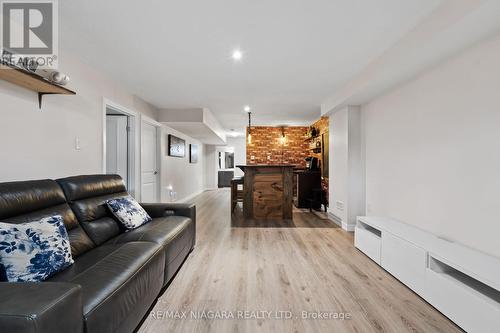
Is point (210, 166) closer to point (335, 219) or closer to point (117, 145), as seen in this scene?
point (117, 145)

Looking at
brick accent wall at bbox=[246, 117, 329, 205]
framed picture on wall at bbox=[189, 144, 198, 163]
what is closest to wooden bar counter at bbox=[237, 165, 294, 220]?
brick accent wall at bbox=[246, 117, 329, 205]

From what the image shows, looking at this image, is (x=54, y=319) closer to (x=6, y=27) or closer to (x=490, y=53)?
(x=6, y=27)

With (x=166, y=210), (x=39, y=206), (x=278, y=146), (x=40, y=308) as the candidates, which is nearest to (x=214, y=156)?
(x=278, y=146)

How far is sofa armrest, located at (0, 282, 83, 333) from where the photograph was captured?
0.79 metres

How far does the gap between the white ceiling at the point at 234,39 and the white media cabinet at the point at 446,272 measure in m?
1.98

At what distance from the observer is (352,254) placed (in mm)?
2855

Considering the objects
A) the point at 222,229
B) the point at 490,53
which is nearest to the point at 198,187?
A: the point at 222,229

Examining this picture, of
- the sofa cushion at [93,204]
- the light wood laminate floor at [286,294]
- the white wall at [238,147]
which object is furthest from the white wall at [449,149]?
the white wall at [238,147]

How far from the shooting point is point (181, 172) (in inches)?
257

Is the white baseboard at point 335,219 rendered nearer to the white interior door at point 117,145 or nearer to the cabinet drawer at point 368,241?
the cabinet drawer at point 368,241

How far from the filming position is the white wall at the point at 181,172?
5.29 metres

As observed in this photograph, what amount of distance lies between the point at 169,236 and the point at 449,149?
2831 millimetres

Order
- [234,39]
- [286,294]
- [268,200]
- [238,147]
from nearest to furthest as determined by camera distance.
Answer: [286,294] < [234,39] < [268,200] < [238,147]

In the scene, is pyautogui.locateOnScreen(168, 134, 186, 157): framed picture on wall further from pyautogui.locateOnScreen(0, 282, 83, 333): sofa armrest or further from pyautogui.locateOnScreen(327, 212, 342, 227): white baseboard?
pyautogui.locateOnScreen(0, 282, 83, 333): sofa armrest
